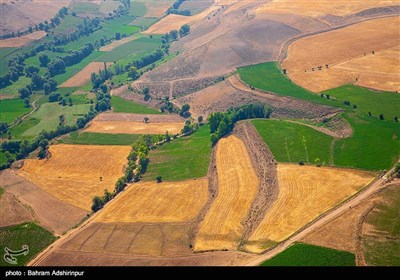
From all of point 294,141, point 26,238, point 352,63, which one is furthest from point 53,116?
point 352,63

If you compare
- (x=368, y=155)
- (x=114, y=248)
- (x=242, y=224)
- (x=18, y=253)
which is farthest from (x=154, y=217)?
(x=368, y=155)

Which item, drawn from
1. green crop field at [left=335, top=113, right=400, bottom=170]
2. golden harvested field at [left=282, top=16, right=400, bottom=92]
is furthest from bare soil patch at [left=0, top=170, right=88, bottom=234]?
golden harvested field at [left=282, top=16, right=400, bottom=92]

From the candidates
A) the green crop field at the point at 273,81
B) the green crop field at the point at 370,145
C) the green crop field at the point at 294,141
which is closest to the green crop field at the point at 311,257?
the green crop field at the point at 370,145

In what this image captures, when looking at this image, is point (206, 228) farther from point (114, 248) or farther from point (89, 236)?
point (89, 236)

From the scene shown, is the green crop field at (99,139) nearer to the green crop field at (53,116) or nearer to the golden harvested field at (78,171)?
the golden harvested field at (78,171)

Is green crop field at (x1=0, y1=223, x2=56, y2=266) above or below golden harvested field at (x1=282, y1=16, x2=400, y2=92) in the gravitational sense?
below

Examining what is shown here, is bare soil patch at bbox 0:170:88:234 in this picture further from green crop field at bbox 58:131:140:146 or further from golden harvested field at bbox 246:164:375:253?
golden harvested field at bbox 246:164:375:253

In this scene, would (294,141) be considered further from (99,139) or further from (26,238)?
(26,238)

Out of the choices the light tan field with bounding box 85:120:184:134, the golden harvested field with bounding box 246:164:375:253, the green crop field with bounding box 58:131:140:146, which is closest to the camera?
the golden harvested field with bounding box 246:164:375:253
